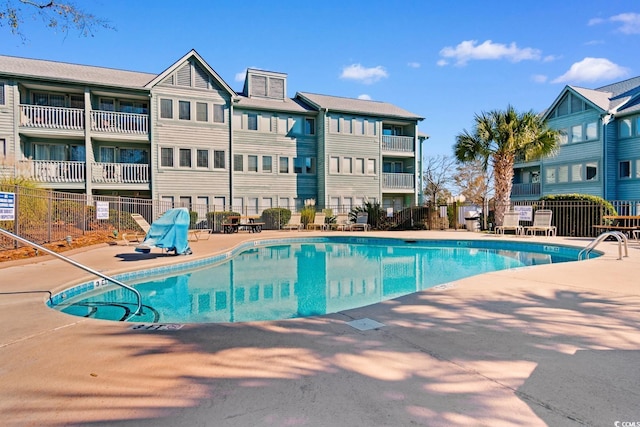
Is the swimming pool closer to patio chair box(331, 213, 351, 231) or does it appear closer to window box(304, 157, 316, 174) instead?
patio chair box(331, 213, 351, 231)

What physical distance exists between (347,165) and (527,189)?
16146 mm

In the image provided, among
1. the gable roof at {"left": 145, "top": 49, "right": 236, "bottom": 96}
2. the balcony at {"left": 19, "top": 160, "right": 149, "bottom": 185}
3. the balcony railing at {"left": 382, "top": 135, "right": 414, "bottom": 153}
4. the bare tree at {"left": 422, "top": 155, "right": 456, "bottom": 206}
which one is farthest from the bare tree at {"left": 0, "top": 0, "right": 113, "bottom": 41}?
the bare tree at {"left": 422, "top": 155, "right": 456, "bottom": 206}

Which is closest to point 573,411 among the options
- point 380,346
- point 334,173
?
point 380,346

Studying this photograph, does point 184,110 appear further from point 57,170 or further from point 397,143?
point 397,143

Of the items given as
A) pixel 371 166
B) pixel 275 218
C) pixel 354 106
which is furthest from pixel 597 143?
pixel 275 218

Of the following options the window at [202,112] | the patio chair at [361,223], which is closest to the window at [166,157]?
the window at [202,112]

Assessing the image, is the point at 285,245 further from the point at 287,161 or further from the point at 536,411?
the point at 536,411

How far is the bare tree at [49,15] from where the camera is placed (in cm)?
820

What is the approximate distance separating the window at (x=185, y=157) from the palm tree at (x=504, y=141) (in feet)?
50.8

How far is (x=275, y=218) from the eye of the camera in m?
23.0

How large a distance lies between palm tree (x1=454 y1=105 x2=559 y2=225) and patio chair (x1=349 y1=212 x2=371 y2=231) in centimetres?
665

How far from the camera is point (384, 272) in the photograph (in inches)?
388

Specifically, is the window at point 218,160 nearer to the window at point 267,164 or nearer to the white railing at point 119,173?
the window at point 267,164

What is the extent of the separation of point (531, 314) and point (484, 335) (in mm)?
1079
